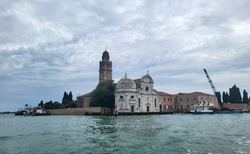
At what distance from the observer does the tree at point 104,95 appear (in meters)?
51.7

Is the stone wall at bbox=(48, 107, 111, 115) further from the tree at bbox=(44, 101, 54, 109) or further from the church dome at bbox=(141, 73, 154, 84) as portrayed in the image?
the church dome at bbox=(141, 73, 154, 84)

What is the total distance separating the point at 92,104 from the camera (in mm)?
53094

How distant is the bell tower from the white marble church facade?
48.1 ft

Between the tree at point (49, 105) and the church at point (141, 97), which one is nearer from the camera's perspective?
the church at point (141, 97)

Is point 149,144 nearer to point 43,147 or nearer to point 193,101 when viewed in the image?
point 43,147

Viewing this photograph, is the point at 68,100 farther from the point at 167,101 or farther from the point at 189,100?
the point at 189,100

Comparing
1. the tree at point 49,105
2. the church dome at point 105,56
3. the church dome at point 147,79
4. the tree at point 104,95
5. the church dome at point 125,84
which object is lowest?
the tree at point 49,105

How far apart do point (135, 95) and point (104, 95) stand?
781cm

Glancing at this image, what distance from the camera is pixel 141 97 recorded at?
55719 millimetres

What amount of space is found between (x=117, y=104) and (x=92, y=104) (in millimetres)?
6330

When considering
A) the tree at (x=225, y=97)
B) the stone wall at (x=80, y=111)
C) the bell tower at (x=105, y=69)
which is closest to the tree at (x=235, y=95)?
the tree at (x=225, y=97)

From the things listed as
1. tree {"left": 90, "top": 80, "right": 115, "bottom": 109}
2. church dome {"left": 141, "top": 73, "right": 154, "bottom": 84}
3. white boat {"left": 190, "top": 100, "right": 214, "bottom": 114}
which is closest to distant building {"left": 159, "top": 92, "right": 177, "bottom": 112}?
church dome {"left": 141, "top": 73, "right": 154, "bottom": 84}

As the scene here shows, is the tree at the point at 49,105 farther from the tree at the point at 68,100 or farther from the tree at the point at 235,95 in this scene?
the tree at the point at 235,95

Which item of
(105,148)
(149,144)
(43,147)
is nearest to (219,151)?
(149,144)
